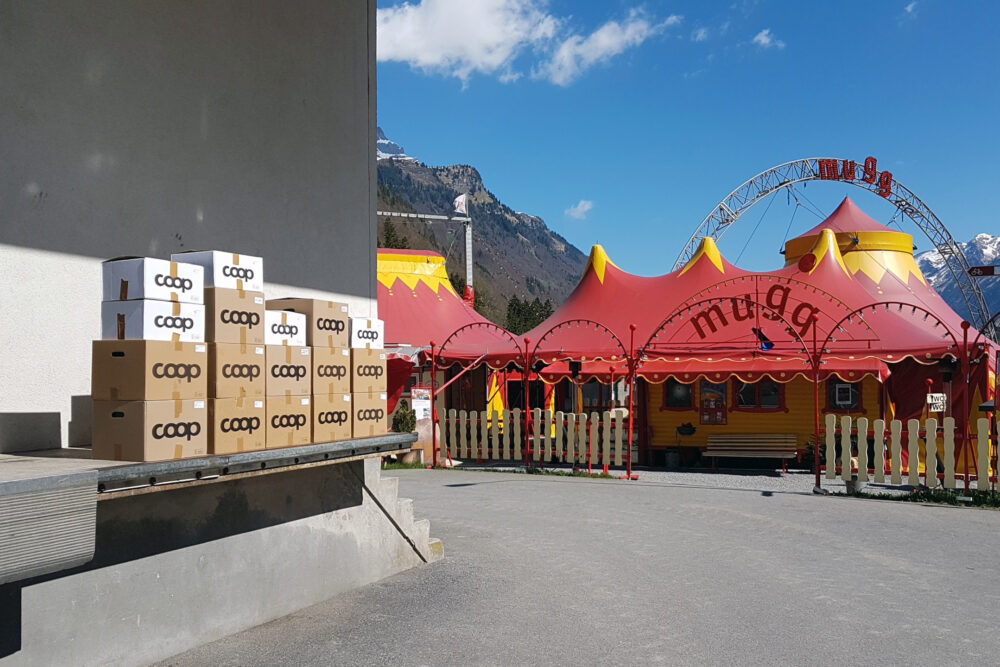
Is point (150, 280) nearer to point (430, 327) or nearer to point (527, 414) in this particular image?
point (527, 414)

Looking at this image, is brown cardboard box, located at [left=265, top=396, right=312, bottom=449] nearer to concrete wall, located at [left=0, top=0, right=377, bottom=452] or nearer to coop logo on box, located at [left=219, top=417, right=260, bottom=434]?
coop logo on box, located at [left=219, top=417, right=260, bottom=434]

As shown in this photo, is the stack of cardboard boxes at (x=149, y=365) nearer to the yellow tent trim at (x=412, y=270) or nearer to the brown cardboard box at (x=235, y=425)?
the brown cardboard box at (x=235, y=425)

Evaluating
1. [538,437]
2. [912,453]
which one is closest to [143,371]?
[912,453]

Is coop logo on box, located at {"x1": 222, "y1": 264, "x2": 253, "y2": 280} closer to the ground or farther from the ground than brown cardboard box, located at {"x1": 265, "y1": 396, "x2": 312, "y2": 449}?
farther from the ground

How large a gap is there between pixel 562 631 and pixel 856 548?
4.01 meters

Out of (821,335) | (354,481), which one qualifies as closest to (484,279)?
(821,335)

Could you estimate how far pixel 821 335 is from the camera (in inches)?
669

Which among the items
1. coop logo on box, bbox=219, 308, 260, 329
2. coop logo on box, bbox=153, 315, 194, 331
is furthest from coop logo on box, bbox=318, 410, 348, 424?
coop logo on box, bbox=153, 315, 194, 331

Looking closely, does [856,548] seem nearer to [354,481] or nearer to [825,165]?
[354,481]

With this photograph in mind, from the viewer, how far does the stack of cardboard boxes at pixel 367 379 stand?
573 cm

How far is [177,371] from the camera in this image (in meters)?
4.38

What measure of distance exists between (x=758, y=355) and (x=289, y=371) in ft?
42.1

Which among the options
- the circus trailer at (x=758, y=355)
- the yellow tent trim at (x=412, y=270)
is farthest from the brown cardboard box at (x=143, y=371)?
the yellow tent trim at (x=412, y=270)

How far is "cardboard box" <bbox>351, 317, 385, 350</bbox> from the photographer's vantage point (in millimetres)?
5844
